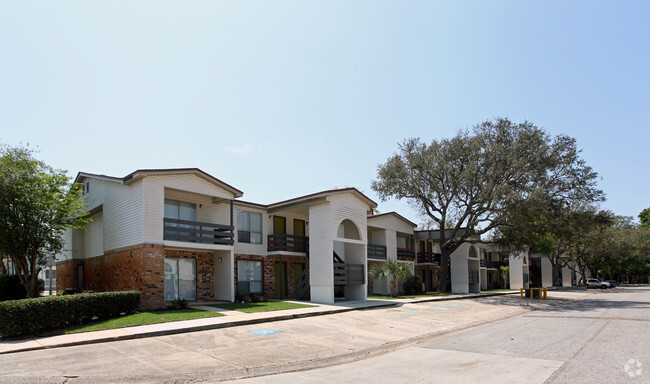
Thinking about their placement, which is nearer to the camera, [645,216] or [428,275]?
[428,275]

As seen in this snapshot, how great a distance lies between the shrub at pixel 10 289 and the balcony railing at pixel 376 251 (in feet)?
64.8

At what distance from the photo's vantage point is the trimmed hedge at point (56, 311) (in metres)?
12.4

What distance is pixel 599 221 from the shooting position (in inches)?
1366

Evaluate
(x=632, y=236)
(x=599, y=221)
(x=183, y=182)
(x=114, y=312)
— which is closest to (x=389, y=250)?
(x=599, y=221)

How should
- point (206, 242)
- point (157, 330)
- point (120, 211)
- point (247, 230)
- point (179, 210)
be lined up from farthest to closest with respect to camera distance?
point (247, 230)
point (179, 210)
point (206, 242)
point (120, 211)
point (157, 330)

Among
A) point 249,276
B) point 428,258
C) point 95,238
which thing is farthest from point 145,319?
point 428,258

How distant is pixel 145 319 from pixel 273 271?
450 inches

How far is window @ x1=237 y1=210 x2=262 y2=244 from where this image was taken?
2456 cm

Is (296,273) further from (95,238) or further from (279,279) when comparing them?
(95,238)

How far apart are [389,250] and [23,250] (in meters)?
22.9

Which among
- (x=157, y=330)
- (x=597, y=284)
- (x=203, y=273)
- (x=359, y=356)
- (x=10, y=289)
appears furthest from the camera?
(x=597, y=284)

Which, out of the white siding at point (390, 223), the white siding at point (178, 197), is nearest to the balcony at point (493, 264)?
the white siding at point (390, 223)

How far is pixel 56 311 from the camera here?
43.8ft

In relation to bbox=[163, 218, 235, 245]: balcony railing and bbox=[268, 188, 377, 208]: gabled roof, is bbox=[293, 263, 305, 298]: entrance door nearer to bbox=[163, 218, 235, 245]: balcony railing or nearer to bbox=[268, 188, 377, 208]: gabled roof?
bbox=[268, 188, 377, 208]: gabled roof
